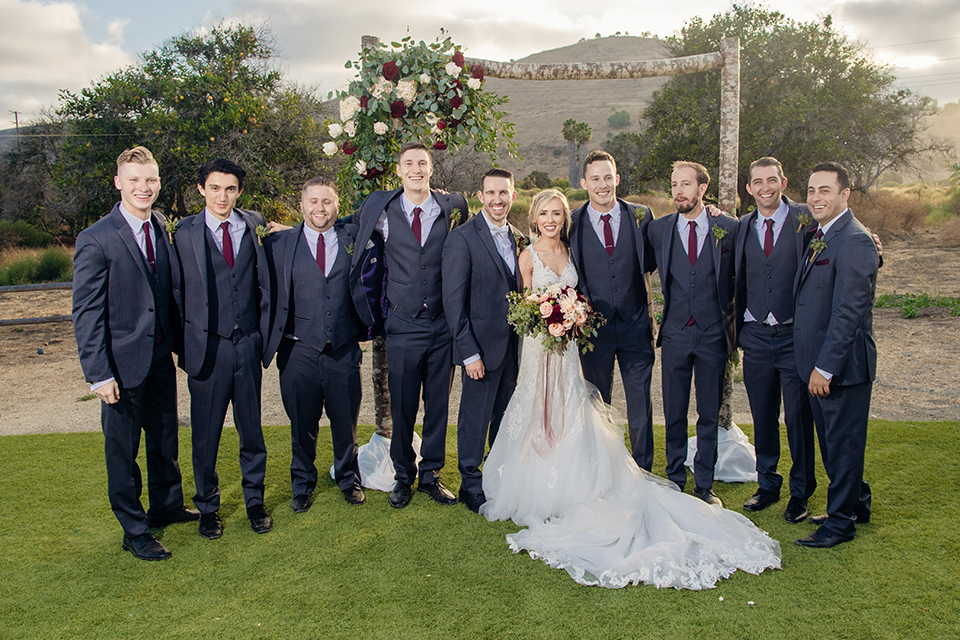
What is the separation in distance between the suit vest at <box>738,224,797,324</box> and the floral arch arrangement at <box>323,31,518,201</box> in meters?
2.46

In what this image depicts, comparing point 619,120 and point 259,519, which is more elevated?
point 619,120

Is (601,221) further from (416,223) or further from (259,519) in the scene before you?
(259,519)

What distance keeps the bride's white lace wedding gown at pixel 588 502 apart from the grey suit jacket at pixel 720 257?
66 cm

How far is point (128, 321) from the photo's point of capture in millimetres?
3973

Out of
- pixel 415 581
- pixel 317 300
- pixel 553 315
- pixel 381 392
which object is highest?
pixel 317 300

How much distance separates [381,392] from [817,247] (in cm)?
351

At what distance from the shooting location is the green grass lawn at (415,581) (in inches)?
129

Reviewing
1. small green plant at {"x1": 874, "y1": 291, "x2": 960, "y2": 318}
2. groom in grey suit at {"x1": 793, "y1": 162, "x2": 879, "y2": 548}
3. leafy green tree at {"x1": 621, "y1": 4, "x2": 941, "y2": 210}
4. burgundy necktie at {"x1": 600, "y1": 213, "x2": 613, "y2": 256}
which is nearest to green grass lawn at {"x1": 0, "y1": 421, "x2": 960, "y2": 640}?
groom in grey suit at {"x1": 793, "y1": 162, "x2": 879, "y2": 548}

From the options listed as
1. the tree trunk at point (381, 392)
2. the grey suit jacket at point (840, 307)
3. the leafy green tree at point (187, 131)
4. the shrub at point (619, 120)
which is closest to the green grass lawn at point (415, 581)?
the tree trunk at point (381, 392)

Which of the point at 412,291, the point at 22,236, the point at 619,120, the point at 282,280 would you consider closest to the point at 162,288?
the point at 282,280

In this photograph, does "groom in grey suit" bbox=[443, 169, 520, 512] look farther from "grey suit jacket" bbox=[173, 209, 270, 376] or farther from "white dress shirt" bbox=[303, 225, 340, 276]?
"grey suit jacket" bbox=[173, 209, 270, 376]

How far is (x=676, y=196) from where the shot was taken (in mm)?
4590

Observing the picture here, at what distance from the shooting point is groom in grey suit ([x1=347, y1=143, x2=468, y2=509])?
4.60 meters

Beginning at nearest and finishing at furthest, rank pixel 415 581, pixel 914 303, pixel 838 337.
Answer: pixel 415 581, pixel 838 337, pixel 914 303
